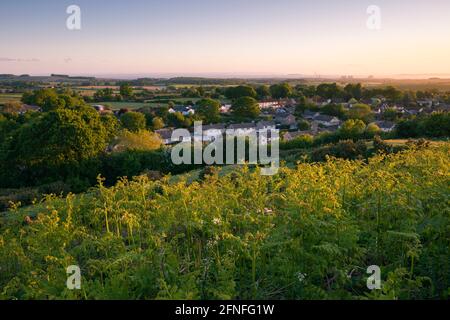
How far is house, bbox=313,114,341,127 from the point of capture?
55.6m

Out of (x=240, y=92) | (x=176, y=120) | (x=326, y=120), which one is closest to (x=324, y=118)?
(x=326, y=120)

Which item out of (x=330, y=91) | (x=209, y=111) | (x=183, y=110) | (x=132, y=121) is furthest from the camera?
(x=330, y=91)

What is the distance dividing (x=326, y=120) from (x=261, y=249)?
56.6 metres

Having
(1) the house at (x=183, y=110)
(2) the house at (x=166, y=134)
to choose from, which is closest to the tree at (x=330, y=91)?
(1) the house at (x=183, y=110)

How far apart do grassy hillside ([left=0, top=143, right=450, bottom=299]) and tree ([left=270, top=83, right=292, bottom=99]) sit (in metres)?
90.5

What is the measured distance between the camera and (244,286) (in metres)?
3.81

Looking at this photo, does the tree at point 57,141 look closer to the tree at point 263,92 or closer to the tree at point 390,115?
the tree at point 390,115

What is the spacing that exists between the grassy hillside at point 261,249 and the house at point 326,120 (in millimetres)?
Answer: 50735

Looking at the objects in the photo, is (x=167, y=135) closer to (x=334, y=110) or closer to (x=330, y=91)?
(x=334, y=110)

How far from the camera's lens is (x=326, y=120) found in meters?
58.3

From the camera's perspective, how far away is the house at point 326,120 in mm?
55575

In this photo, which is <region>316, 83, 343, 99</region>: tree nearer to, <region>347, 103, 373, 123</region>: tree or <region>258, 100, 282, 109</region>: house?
<region>258, 100, 282, 109</region>: house

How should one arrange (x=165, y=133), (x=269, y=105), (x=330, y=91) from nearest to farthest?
(x=165, y=133) < (x=269, y=105) < (x=330, y=91)
